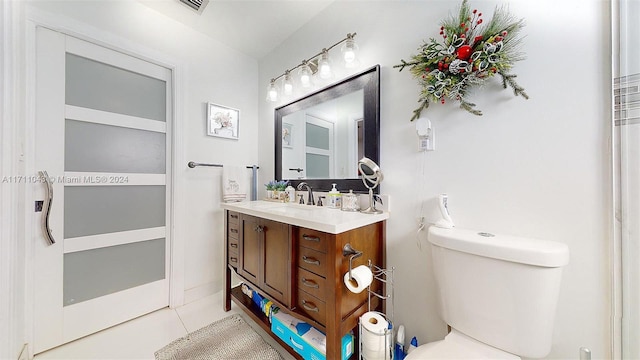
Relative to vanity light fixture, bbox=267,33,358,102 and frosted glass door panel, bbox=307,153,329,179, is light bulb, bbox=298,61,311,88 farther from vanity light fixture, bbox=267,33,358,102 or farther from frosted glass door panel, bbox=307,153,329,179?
frosted glass door panel, bbox=307,153,329,179

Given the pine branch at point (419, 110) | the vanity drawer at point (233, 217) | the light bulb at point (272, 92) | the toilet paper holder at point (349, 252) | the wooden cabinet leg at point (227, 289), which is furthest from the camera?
the light bulb at point (272, 92)

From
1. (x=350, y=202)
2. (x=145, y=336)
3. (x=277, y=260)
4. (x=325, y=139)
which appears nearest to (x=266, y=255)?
(x=277, y=260)

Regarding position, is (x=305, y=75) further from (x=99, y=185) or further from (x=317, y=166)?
(x=99, y=185)

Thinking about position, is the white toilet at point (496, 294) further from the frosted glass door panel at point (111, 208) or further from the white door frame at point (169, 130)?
the frosted glass door panel at point (111, 208)

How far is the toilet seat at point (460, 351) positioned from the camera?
2.49ft

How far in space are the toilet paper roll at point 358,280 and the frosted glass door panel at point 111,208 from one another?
5.24 feet

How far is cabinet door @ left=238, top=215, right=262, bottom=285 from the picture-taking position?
53.2 inches

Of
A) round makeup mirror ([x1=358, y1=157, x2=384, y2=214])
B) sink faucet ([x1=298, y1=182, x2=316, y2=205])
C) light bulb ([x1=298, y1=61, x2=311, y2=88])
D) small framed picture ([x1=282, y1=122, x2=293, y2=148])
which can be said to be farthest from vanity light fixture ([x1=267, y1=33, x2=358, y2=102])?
sink faucet ([x1=298, y1=182, x2=316, y2=205])

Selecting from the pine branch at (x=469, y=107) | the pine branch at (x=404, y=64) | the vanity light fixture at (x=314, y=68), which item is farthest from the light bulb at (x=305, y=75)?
the pine branch at (x=469, y=107)

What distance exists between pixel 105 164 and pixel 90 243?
540 millimetres

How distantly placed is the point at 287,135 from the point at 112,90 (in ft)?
4.19

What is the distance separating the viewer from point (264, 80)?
216cm

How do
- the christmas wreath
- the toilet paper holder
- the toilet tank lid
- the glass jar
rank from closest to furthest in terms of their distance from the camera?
the toilet tank lid
the christmas wreath
the toilet paper holder
the glass jar

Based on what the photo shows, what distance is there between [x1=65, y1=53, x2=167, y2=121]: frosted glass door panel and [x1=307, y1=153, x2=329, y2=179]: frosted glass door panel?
124 centimetres
